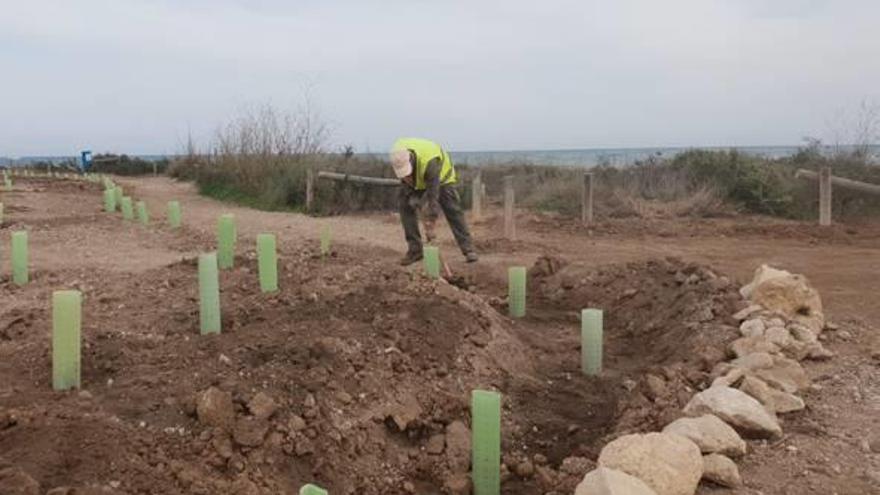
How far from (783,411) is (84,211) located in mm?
14678

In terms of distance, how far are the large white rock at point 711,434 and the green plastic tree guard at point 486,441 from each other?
2.23 ft

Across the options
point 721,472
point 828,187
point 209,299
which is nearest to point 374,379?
point 209,299

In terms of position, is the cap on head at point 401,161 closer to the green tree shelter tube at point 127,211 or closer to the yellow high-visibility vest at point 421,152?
the yellow high-visibility vest at point 421,152

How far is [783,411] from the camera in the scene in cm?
410

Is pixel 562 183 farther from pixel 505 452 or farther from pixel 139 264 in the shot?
pixel 505 452

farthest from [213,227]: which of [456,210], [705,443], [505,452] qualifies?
[705,443]

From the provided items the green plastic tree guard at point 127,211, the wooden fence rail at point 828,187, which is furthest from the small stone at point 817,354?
the green plastic tree guard at point 127,211

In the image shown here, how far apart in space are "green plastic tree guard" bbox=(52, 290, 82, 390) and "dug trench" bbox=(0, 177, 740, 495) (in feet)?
0.41

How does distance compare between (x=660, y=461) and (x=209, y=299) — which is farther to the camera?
(x=209, y=299)

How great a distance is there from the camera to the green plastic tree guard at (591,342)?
5.37 m

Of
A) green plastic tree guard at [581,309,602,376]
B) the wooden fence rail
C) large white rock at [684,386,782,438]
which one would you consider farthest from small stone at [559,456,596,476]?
the wooden fence rail

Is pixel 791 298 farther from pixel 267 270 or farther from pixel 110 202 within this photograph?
pixel 110 202

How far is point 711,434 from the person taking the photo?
3.51m

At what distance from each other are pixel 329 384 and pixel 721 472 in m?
1.89
